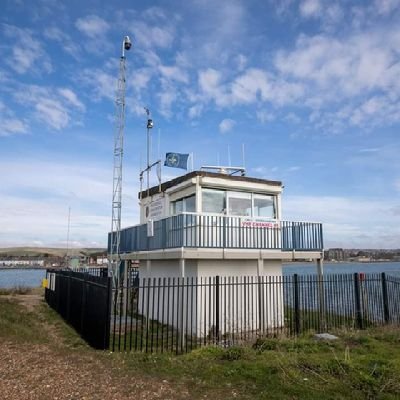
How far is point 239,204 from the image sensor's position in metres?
15.7

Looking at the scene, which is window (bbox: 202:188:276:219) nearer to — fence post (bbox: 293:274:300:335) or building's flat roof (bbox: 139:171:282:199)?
building's flat roof (bbox: 139:171:282:199)

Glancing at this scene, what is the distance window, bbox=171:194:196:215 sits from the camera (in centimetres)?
1533

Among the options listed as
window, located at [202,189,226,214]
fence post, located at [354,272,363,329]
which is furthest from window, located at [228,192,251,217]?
fence post, located at [354,272,363,329]

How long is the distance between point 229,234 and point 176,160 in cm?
459

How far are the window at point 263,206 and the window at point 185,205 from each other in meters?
2.58

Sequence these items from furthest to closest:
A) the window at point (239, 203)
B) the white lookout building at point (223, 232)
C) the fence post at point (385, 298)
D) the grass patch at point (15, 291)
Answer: the grass patch at point (15, 291)
the window at point (239, 203)
the fence post at point (385, 298)
the white lookout building at point (223, 232)

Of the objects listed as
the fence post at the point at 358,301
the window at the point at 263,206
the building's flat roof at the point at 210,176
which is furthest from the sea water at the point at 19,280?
the fence post at the point at 358,301

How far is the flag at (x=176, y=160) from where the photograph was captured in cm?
1680

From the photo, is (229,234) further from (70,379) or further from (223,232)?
(70,379)

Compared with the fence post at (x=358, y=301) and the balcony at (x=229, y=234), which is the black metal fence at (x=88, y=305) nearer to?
the balcony at (x=229, y=234)

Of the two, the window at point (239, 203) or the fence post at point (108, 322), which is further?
the window at point (239, 203)

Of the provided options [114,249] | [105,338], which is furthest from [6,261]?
[105,338]

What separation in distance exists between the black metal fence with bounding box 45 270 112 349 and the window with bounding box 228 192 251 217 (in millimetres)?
5796

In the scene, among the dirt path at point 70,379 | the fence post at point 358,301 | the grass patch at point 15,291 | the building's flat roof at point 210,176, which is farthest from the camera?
the grass patch at point 15,291
